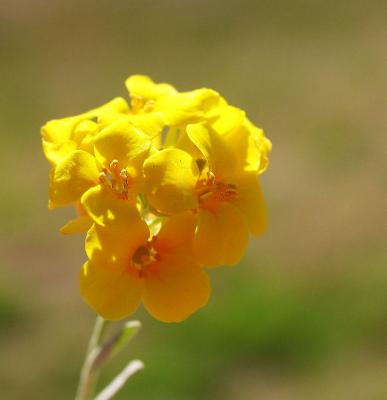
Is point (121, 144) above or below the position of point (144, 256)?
above

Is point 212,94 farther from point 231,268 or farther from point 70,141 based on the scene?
point 231,268

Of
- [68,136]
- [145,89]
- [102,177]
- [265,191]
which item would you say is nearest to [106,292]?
[102,177]

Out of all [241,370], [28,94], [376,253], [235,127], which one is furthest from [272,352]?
[28,94]

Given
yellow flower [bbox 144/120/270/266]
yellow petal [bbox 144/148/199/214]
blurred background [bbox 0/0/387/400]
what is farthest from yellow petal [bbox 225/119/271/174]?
blurred background [bbox 0/0/387/400]

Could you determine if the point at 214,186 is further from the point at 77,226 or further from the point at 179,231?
the point at 77,226

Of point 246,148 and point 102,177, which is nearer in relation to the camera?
point 102,177

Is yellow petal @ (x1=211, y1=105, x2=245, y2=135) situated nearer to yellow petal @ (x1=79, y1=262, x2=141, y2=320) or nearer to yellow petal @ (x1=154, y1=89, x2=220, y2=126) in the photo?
yellow petal @ (x1=154, y1=89, x2=220, y2=126)

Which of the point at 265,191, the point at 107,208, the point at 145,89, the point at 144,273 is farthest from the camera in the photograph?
the point at 265,191
